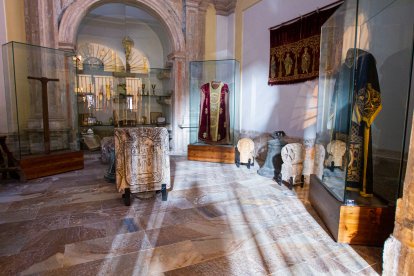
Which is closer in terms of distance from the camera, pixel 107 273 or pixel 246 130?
pixel 107 273

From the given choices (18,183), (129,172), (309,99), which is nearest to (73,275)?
(129,172)

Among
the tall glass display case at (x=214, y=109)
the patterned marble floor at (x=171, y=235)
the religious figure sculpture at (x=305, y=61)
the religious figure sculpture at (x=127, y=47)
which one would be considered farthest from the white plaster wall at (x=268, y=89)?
the religious figure sculpture at (x=127, y=47)

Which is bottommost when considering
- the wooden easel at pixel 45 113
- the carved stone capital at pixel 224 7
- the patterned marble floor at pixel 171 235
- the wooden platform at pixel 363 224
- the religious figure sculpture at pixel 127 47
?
the patterned marble floor at pixel 171 235

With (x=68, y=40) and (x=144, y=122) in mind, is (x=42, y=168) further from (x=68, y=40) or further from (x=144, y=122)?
(x=144, y=122)

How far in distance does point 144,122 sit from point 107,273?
6.56 m

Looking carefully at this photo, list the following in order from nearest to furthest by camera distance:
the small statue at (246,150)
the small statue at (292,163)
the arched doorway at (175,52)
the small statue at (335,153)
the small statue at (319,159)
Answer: the small statue at (335,153), the small statue at (319,159), the small statue at (292,163), the small statue at (246,150), the arched doorway at (175,52)

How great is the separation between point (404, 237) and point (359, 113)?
4.26 feet

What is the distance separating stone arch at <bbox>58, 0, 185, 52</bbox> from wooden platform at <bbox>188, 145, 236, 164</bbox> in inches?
118

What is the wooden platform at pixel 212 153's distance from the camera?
20.1 feet

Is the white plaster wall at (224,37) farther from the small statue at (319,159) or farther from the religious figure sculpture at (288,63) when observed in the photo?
the small statue at (319,159)

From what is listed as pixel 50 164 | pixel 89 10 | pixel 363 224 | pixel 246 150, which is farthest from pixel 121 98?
pixel 363 224

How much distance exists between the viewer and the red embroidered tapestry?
4.77 metres

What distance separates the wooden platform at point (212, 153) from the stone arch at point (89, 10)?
3001 millimetres

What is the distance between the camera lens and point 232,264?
2129 millimetres
